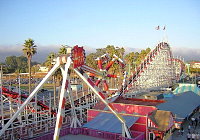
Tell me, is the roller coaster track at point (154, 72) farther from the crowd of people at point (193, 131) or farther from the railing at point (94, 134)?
the railing at point (94, 134)

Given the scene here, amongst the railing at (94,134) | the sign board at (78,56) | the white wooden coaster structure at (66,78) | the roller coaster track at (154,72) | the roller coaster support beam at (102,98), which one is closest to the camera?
the white wooden coaster structure at (66,78)

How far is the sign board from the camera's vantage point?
15959mm

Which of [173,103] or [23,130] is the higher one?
[173,103]

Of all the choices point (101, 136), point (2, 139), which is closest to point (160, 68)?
point (101, 136)

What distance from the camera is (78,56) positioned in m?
16.6

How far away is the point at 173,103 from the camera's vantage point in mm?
25234

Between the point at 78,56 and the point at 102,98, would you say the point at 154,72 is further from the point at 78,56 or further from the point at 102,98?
the point at 78,56

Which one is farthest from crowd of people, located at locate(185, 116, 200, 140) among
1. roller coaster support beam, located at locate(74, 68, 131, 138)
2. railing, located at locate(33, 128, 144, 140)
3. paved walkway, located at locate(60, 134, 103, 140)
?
paved walkway, located at locate(60, 134, 103, 140)

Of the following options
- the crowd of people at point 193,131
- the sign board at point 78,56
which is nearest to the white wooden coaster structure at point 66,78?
the sign board at point 78,56

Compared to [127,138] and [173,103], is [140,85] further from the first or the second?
[127,138]

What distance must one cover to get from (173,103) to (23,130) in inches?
625

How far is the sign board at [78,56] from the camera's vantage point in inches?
628

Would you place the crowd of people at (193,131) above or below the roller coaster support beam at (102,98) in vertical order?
below

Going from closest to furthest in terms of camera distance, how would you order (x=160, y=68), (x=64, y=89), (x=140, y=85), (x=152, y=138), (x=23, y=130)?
(x=64, y=89), (x=152, y=138), (x=23, y=130), (x=140, y=85), (x=160, y=68)
